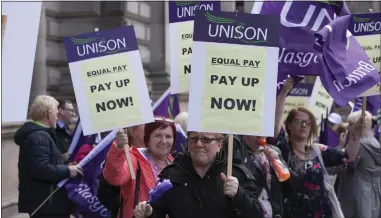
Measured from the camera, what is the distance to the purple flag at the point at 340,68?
541 centimetres

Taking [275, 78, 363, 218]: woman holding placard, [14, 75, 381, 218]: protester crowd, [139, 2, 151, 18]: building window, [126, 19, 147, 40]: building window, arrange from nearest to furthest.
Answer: [14, 75, 381, 218]: protester crowd → [275, 78, 363, 218]: woman holding placard → [126, 19, 147, 40]: building window → [139, 2, 151, 18]: building window

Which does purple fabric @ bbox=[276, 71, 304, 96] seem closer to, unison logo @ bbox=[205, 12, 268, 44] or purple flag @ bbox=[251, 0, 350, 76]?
purple flag @ bbox=[251, 0, 350, 76]

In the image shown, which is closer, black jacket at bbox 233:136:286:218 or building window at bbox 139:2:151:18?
black jacket at bbox 233:136:286:218

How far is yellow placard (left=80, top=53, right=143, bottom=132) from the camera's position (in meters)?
4.30

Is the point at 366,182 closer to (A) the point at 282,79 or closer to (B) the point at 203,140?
(A) the point at 282,79

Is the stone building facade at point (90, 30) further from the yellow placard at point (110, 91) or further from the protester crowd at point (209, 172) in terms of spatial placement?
the yellow placard at point (110, 91)

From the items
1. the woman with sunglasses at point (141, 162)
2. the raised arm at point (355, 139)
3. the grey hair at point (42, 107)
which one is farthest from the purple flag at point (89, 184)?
the raised arm at point (355, 139)

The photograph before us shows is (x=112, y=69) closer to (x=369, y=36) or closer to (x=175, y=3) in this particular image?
(x=175, y=3)

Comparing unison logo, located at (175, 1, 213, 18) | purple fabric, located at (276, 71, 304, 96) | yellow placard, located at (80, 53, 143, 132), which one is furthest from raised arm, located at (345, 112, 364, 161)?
yellow placard, located at (80, 53, 143, 132)

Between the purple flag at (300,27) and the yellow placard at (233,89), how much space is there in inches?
82.3

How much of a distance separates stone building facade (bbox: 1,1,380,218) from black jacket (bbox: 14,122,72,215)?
470 centimetres

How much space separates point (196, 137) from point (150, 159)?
731 mm

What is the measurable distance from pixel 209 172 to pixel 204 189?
10 centimetres

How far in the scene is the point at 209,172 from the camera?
3.47 meters
